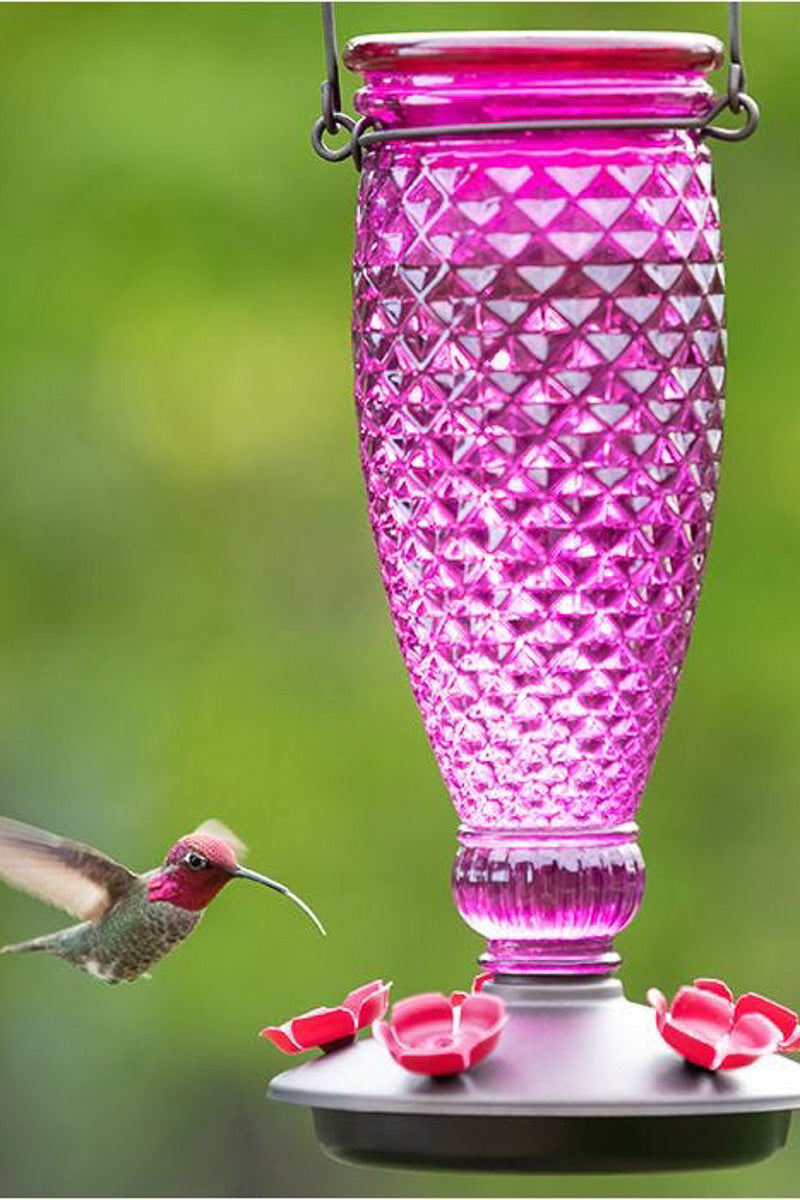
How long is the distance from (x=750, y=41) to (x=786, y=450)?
98 centimetres

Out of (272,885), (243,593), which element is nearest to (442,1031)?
(272,885)

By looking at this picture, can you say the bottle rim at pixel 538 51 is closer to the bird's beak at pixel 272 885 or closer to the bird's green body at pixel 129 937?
the bird's beak at pixel 272 885

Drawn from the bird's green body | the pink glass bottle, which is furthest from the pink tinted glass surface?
the bird's green body

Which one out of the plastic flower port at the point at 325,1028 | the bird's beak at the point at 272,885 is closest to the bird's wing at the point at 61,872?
the bird's beak at the point at 272,885

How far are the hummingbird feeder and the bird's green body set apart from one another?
64cm

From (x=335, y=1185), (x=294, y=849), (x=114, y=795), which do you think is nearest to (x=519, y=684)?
(x=294, y=849)

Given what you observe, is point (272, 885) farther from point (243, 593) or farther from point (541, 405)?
point (243, 593)

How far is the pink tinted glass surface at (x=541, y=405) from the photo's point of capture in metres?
1.89

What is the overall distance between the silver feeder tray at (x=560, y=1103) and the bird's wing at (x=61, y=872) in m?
0.79

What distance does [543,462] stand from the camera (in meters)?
1.91

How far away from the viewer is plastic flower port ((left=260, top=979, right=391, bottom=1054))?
1.93 metres

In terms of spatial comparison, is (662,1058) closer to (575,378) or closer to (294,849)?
Answer: (575,378)

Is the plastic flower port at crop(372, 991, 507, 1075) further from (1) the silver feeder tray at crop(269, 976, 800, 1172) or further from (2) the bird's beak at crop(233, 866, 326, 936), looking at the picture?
(2) the bird's beak at crop(233, 866, 326, 936)

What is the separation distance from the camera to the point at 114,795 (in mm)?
7152
